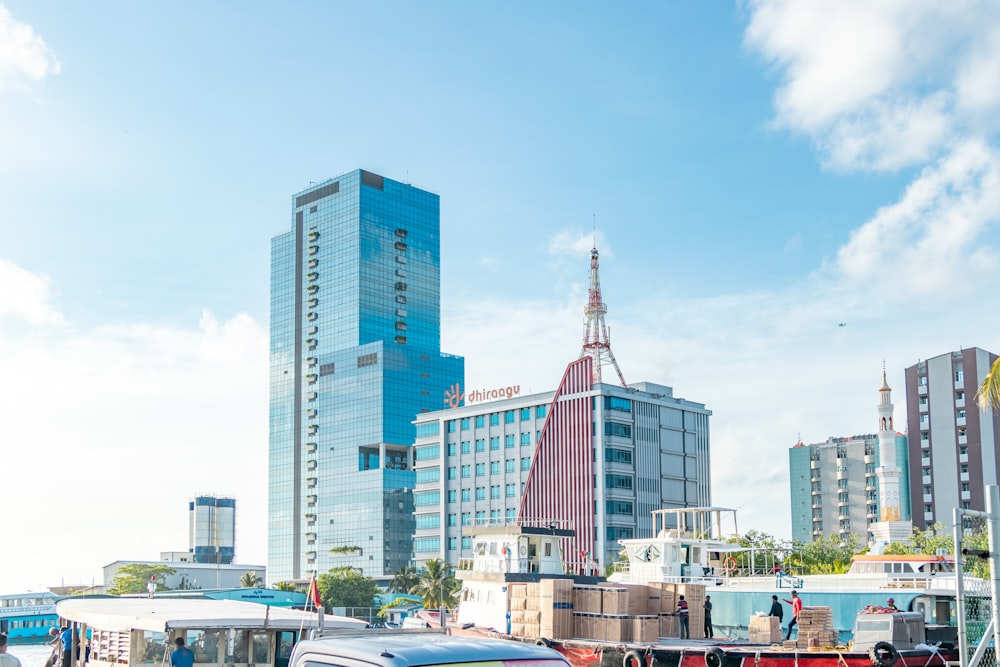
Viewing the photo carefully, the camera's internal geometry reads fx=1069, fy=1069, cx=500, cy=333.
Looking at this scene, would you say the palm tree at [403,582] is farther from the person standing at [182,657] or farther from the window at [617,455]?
the person standing at [182,657]

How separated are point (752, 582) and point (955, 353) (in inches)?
3024

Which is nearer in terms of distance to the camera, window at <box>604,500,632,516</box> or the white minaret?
the white minaret

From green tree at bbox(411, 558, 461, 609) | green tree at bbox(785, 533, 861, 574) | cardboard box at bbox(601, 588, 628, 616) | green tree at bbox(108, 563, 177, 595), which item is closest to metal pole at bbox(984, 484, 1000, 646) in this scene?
cardboard box at bbox(601, 588, 628, 616)

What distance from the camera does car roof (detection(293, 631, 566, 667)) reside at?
9359mm

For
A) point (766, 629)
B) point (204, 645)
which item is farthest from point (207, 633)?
point (766, 629)

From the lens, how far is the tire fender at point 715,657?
2545 cm

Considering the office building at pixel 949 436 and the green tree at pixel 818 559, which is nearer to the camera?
the green tree at pixel 818 559

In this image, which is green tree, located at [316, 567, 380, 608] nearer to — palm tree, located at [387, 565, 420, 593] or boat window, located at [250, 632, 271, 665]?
palm tree, located at [387, 565, 420, 593]

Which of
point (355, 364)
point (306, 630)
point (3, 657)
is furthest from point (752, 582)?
point (355, 364)

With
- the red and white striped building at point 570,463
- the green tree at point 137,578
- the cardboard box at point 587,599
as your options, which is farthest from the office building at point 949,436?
the green tree at point 137,578

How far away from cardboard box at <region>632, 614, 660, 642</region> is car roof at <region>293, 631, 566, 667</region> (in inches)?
834

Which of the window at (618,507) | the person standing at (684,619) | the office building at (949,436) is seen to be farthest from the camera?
the window at (618,507)

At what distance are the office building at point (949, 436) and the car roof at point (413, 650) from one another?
10839 centimetres

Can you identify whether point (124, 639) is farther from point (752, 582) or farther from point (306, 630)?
point (752, 582)
